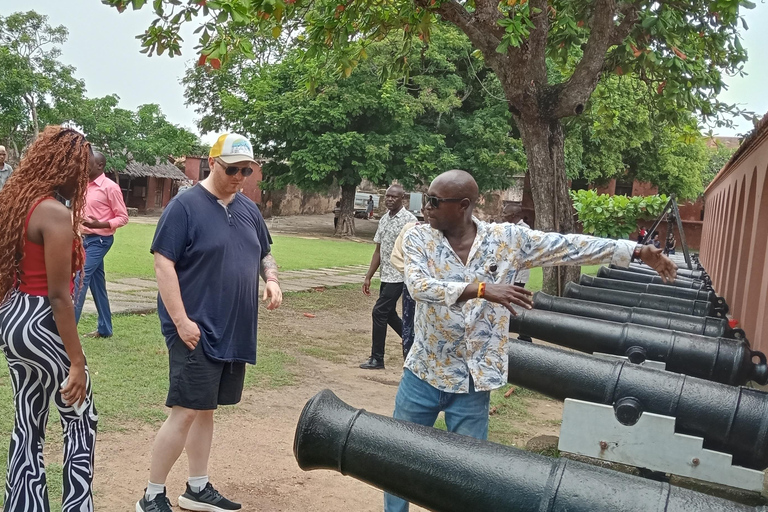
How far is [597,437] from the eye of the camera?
3.53 metres

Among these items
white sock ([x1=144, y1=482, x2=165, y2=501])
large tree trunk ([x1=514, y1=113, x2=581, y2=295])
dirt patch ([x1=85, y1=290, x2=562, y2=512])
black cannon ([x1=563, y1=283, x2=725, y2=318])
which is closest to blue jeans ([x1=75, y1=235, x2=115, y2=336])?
dirt patch ([x1=85, y1=290, x2=562, y2=512])

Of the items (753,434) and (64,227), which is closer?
(64,227)

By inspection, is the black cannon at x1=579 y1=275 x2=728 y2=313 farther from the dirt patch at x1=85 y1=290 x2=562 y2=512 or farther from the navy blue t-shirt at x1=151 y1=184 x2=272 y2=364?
the navy blue t-shirt at x1=151 y1=184 x2=272 y2=364

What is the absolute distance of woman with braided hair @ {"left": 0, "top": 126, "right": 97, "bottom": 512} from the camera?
2.92 m

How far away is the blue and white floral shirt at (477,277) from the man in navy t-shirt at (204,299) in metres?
0.91

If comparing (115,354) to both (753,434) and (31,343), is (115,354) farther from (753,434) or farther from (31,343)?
(753,434)

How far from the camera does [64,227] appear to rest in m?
2.93

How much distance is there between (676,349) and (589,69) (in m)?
4.57

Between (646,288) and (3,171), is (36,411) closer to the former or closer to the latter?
(3,171)

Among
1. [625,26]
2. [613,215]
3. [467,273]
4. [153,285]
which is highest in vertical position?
[625,26]

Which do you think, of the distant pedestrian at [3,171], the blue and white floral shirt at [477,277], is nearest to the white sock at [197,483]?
the blue and white floral shirt at [477,277]

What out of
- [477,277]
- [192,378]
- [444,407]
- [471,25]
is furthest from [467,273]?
[471,25]

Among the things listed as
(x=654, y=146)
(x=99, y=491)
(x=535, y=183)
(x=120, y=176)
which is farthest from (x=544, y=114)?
(x=120, y=176)

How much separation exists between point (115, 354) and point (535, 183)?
493cm
